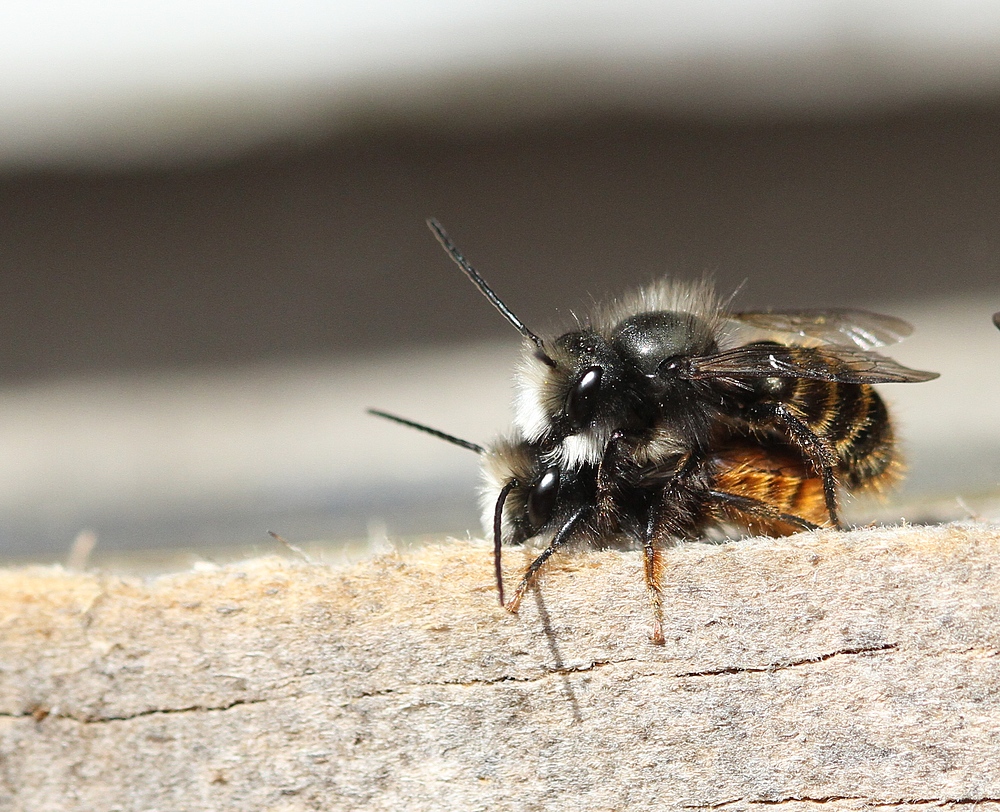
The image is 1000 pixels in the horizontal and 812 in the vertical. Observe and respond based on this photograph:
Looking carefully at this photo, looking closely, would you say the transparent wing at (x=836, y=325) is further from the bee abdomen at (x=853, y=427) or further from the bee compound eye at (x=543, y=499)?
the bee compound eye at (x=543, y=499)

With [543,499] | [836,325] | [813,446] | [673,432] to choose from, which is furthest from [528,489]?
[836,325]

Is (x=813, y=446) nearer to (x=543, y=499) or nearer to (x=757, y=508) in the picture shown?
(x=757, y=508)

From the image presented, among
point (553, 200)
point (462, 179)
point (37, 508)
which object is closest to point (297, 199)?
point (462, 179)

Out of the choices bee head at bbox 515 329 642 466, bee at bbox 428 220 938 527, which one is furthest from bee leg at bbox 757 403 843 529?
bee head at bbox 515 329 642 466

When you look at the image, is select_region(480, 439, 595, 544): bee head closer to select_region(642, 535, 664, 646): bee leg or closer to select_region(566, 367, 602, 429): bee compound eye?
select_region(566, 367, 602, 429): bee compound eye

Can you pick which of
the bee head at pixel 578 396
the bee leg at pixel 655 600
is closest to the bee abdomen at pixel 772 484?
the bee head at pixel 578 396

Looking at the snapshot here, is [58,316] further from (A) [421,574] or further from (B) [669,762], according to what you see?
(B) [669,762]
